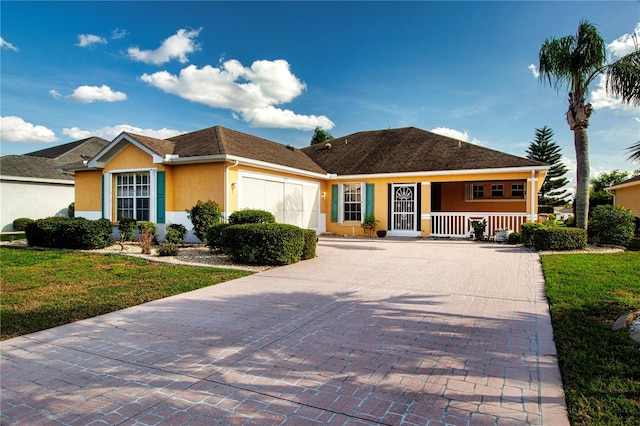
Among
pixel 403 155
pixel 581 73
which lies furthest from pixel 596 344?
pixel 403 155

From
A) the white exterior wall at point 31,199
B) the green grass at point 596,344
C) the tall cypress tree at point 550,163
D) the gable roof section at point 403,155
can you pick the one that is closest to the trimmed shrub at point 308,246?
the green grass at point 596,344

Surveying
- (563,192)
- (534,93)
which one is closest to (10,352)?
(534,93)

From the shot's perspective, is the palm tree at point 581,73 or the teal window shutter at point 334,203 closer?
the palm tree at point 581,73

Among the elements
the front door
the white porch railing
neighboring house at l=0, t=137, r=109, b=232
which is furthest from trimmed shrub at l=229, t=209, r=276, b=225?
neighboring house at l=0, t=137, r=109, b=232

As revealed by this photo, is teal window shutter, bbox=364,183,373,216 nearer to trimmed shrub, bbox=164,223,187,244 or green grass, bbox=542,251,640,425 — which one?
trimmed shrub, bbox=164,223,187,244

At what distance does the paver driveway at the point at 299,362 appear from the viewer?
292 centimetres

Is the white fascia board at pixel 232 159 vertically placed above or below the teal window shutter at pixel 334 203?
above

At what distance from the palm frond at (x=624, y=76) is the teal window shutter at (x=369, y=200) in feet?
32.7

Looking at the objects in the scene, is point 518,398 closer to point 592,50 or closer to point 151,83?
point 592,50

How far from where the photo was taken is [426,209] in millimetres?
17797

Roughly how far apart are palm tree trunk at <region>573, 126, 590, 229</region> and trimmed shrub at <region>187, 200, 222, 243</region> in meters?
13.2

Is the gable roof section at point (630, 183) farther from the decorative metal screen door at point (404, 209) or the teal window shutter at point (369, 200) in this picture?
the teal window shutter at point (369, 200)

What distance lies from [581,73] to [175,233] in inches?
616

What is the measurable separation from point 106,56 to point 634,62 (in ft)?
62.3
